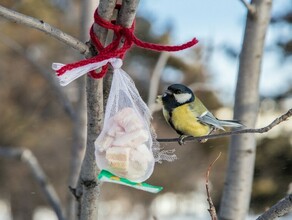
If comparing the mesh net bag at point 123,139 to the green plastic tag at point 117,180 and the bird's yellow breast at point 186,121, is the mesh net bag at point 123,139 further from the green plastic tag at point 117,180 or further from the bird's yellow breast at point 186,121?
the bird's yellow breast at point 186,121

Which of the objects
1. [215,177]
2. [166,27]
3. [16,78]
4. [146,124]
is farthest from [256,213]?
[16,78]

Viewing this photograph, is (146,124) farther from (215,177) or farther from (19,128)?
(19,128)

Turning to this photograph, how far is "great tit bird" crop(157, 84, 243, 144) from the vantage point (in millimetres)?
1134

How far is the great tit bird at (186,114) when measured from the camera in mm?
1134

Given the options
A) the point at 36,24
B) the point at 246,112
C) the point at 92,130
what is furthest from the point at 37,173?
the point at 36,24

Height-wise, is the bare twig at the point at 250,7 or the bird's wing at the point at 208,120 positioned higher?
the bare twig at the point at 250,7

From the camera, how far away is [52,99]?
10578 mm

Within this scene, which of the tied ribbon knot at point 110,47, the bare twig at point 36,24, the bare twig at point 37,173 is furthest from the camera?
the bare twig at point 37,173

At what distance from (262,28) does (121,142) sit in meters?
0.79

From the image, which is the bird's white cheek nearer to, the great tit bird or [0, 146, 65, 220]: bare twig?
the great tit bird

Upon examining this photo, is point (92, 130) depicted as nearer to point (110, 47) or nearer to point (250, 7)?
point (110, 47)

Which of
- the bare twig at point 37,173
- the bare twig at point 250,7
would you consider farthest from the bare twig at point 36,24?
the bare twig at point 37,173

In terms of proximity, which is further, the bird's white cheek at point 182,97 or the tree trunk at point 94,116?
the bird's white cheek at point 182,97

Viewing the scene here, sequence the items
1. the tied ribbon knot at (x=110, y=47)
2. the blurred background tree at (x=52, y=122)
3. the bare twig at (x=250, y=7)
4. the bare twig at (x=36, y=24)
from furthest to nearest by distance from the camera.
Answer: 1. the blurred background tree at (x=52, y=122)
2. the bare twig at (x=250, y=7)
3. the tied ribbon knot at (x=110, y=47)
4. the bare twig at (x=36, y=24)
